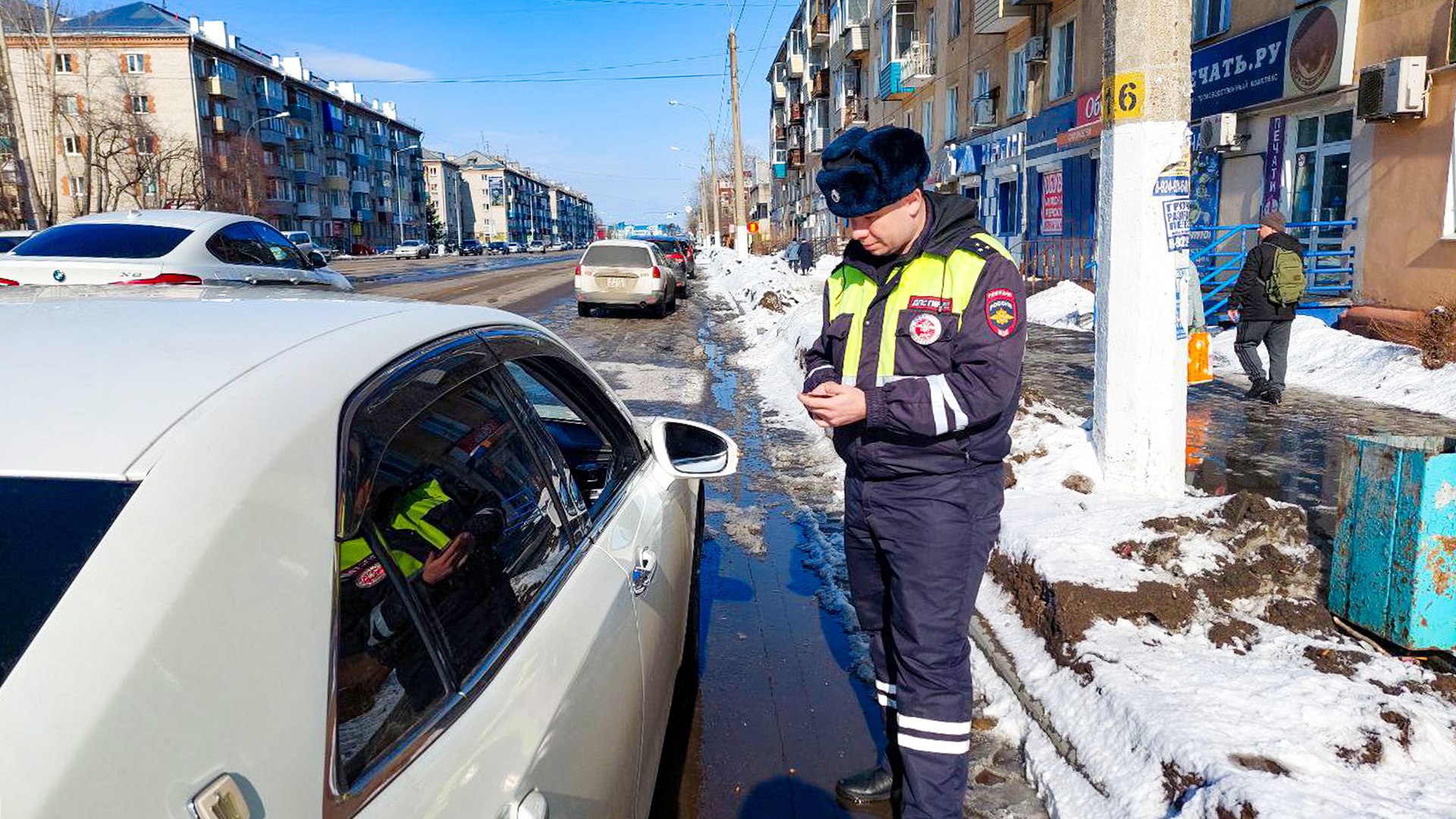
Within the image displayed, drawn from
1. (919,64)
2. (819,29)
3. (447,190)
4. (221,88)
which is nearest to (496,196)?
(447,190)

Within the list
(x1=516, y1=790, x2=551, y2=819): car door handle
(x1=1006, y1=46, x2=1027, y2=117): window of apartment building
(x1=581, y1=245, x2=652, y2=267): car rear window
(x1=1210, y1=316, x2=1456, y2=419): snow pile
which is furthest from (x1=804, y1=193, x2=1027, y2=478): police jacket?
(x1=1006, y1=46, x2=1027, y2=117): window of apartment building

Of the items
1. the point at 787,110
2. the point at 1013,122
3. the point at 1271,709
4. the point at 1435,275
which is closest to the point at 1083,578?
the point at 1271,709

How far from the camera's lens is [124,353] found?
57.3 inches

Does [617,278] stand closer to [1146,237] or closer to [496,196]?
[1146,237]

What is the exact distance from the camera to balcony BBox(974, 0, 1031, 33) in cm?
2428

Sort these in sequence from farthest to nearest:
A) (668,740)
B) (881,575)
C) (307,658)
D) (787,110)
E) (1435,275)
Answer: (787,110)
(1435,275)
(668,740)
(881,575)
(307,658)

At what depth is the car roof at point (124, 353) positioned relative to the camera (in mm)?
1182

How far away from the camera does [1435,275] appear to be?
40.5 ft

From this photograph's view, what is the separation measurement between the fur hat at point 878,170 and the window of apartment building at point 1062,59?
2224 cm

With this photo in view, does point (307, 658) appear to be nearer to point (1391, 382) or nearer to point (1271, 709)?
point (1271, 709)

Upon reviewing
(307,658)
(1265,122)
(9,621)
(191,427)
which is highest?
(1265,122)

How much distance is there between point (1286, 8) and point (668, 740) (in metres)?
16.4

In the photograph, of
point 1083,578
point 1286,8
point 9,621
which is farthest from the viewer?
point 1286,8

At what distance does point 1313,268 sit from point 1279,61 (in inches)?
130
